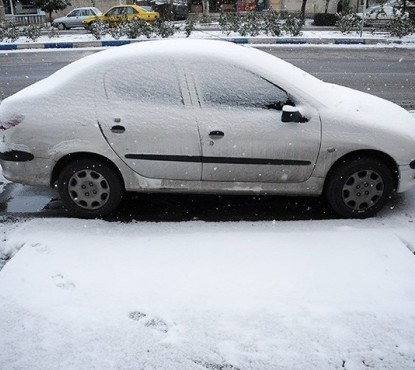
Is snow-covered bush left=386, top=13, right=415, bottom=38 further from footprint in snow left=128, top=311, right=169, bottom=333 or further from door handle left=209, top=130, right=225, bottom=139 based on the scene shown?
footprint in snow left=128, top=311, right=169, bottom=333

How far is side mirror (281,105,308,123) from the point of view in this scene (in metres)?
3.95

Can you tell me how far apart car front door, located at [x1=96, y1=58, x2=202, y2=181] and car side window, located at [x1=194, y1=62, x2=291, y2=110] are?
197 mm

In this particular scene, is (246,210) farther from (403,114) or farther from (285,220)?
(403,114)

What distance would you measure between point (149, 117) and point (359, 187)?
6.62 feet

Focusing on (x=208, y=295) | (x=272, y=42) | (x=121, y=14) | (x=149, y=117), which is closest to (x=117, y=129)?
(x=149, y=117)

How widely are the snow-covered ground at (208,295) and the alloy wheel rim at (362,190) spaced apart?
176 millimetres

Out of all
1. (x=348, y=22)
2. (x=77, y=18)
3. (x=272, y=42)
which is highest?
(x=77, y=18)

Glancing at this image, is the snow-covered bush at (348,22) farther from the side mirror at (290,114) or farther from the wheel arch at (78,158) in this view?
the wheel arch at (78,158)

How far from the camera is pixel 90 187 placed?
4234 millimetres

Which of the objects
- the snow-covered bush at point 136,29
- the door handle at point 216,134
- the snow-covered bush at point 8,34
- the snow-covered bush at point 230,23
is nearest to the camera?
the door handle at point 216,134

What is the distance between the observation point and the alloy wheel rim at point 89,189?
4.21 meters

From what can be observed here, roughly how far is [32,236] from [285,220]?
7.47ft

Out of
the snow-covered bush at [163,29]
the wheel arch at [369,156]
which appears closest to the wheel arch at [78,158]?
→ the wheel arch at [369,156]

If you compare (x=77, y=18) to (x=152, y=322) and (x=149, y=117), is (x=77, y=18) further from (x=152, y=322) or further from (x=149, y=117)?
(x=152, y=322)
